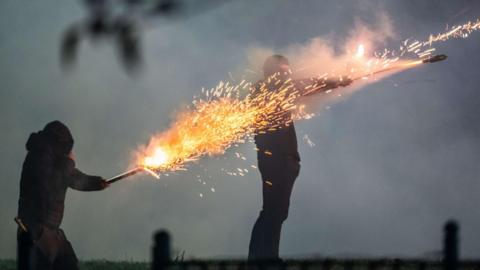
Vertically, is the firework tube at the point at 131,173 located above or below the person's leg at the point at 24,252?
above

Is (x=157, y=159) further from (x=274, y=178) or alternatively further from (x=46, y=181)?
(x=274, y=178)

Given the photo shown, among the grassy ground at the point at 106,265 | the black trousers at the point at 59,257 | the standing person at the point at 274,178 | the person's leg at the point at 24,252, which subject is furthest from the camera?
the grassy ground at the point at 106,265

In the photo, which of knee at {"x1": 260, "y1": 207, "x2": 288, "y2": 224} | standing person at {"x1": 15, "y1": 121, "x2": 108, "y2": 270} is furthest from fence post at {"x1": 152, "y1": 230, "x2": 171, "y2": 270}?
knee at {"x1": 260, "y1": 207, "x2": 288, "y2": 224}

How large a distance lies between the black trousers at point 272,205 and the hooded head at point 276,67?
5.18 feet

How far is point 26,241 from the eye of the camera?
11.2 m

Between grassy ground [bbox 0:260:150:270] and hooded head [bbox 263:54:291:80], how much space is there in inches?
195

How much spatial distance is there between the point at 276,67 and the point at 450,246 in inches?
283

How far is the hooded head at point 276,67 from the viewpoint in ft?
49.4

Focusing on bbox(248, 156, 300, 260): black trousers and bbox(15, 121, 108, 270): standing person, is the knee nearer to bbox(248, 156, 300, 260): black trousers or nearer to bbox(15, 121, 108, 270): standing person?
bbox(248, 156, 300, 260): black trousers

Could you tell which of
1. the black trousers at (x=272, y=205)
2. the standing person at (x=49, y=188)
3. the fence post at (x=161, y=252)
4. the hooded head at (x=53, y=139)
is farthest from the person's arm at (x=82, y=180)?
the fence post at (x=161, y=252)

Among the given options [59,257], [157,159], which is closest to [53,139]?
[157,159]

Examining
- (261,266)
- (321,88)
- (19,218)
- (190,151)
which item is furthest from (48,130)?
(261,266)

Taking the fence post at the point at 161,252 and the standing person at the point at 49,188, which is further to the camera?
the standing person at the point at 49,188

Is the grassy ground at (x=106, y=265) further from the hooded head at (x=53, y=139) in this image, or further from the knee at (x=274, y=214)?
the hooded head at (x=53, y=139)
